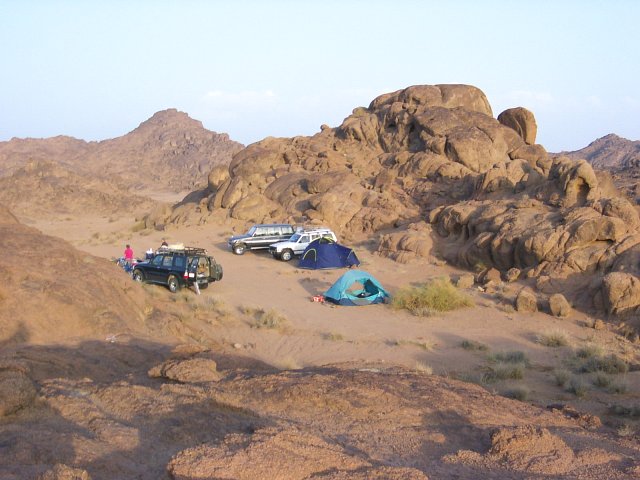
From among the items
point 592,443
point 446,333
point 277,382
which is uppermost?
point 277,382

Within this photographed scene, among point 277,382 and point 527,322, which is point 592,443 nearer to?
point 277,382

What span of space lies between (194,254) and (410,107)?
25.9 metres

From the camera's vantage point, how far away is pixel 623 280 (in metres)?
18.7

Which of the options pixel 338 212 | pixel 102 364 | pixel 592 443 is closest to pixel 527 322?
pixel 592 443

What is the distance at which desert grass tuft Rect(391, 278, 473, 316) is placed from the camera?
20.7 m

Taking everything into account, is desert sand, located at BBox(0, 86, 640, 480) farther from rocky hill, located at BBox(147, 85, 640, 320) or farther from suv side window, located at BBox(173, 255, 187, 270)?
suv side window, located at BBox(173, 255, 187, 270)

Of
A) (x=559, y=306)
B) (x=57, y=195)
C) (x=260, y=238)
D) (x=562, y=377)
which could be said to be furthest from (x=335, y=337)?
(x=57, y=195)

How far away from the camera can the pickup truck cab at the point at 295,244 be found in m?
30.8

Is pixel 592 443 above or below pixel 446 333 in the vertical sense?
above

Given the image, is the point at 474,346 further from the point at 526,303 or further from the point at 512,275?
the point at 512,275

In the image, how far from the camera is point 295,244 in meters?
30.8

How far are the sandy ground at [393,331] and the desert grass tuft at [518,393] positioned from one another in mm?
223

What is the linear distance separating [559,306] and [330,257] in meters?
11.7

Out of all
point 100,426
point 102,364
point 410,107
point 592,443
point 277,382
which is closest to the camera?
point 100,426
